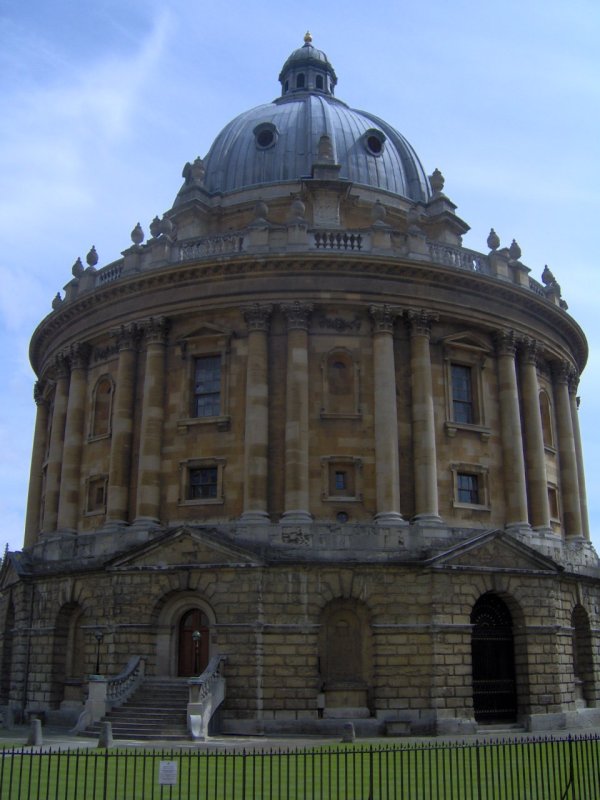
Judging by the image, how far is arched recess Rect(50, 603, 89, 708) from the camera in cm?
3366

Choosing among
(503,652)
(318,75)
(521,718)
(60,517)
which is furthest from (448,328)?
(318,75)

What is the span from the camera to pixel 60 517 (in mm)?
37000

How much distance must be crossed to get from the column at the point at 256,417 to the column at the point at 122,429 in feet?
17.2

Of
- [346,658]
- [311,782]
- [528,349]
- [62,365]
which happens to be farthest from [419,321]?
[311,782]

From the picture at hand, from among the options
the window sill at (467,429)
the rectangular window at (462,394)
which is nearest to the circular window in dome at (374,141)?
the rectangular window at (462,394)

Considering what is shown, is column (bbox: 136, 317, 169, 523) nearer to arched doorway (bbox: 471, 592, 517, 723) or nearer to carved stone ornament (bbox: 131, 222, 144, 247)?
carved stone ornament (bbox: 131, 222, 144, 247)

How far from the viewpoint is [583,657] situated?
1405 inches

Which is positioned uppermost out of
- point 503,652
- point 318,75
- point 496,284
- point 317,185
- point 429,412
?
point 318,75

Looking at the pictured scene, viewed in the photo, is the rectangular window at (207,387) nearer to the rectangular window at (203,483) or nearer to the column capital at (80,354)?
the rectangular window at (203,483)

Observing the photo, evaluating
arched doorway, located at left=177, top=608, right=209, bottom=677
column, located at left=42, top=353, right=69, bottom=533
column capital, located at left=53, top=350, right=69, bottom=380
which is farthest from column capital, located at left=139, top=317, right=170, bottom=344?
arched doorway, located at left=177, top=608, right=209, bottom=677

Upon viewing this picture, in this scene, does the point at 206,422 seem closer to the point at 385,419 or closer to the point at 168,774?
the point at 385,419

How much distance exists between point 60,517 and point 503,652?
18277 millimetres

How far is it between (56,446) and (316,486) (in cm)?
1323

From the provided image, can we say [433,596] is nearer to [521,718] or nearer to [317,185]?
[521,718]
